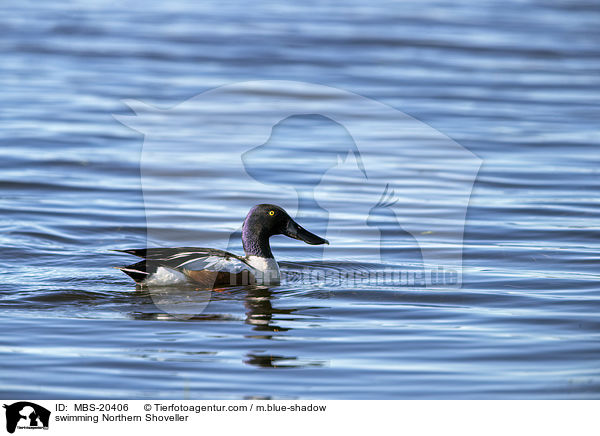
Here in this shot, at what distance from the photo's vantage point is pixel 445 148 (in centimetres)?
1496

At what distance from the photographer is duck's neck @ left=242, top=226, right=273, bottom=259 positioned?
8516 mm

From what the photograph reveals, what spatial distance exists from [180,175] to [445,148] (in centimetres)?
411

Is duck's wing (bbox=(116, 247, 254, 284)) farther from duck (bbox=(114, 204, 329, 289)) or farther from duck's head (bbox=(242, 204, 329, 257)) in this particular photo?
duck's head (bbox=(242, 204, 329, 257))

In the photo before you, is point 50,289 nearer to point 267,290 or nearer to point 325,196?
point 267,290

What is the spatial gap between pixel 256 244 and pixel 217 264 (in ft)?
1.73

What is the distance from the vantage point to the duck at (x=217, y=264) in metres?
8.06

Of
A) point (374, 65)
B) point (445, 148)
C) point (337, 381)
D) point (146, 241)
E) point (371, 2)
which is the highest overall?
point (371, 2)

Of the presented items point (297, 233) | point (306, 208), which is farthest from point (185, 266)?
point (306, 208)

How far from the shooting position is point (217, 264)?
812cm

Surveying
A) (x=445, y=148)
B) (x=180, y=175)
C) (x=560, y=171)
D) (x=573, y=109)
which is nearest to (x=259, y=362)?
(x=180, y=175)

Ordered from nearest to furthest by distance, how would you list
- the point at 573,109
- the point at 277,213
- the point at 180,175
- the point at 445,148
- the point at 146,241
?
1. the point at 277,213
2. the point at 146,241
3. the point at 180,175
4. the point at 445,148
5. the point at 573,109

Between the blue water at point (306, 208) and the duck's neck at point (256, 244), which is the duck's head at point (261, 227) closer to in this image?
the duck's neck at point (256, 244)
